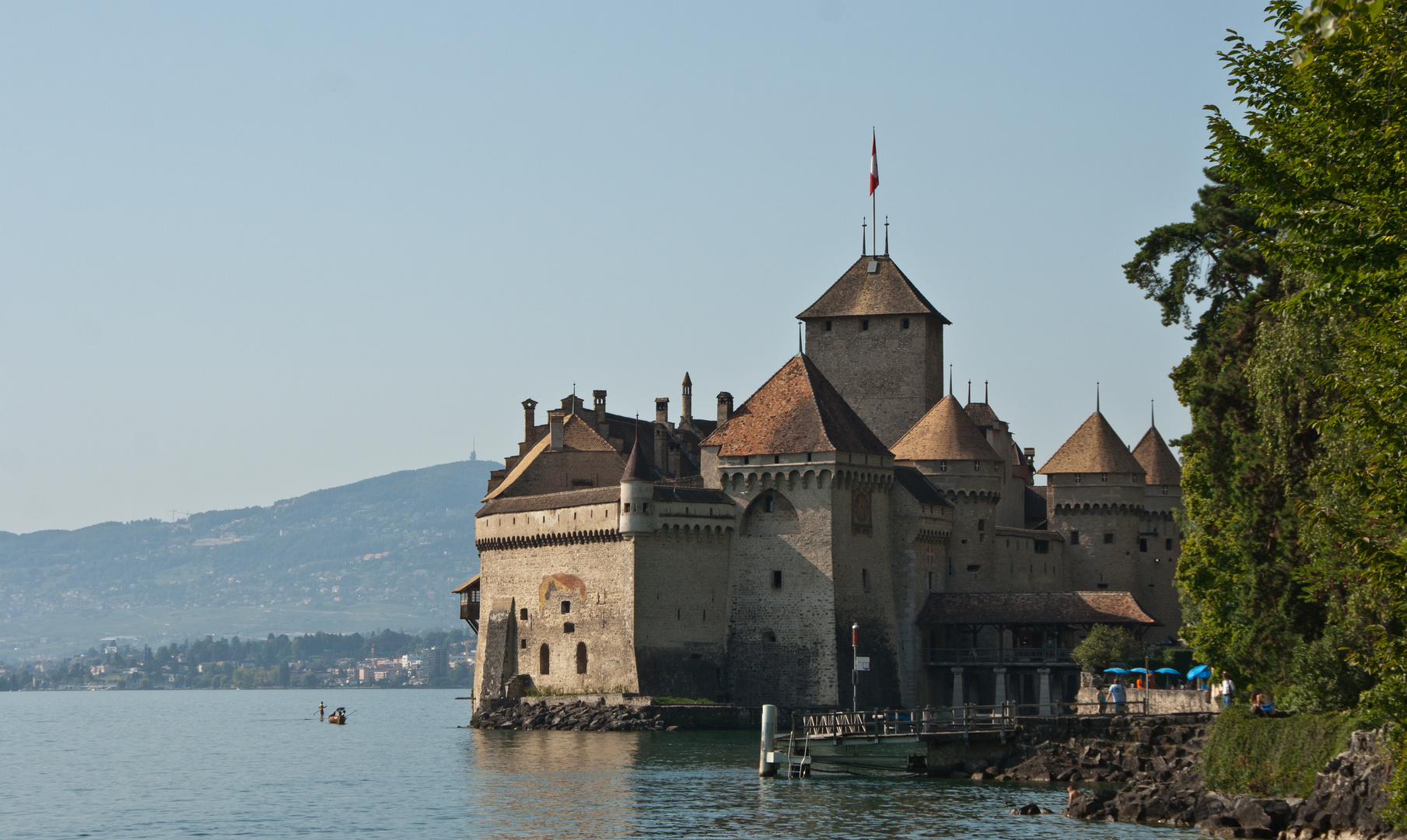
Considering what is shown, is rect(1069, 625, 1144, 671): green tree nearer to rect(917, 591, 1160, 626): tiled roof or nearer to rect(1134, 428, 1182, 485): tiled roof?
rect(917, 591, 1160, 626): tiled roof

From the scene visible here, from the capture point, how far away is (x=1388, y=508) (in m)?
20.3

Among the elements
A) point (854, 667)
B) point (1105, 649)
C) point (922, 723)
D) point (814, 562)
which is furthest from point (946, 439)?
point (922, 723)

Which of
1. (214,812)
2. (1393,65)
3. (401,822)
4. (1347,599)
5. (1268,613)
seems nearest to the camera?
(1393,65)

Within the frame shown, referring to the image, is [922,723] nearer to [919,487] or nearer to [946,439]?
[919,487]

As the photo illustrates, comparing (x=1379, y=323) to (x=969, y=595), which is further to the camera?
(x=969, y=595)

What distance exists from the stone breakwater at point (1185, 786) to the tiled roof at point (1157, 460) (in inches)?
1165

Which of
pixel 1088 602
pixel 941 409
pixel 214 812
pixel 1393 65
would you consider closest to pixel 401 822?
pixel 214 812

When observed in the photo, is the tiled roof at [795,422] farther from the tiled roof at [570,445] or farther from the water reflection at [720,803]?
the water reflection at [720,803]

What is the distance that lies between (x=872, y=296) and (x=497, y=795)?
39.6 meters

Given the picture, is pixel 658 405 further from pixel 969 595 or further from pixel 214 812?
pixel 214 812

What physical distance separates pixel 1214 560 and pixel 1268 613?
17.4 feet

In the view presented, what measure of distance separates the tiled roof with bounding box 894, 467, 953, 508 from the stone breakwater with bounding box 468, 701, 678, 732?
534 inches

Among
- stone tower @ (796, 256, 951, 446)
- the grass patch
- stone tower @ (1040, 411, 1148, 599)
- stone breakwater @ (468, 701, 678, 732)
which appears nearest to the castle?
stone tower @ (1040, 411, 1148, 599)

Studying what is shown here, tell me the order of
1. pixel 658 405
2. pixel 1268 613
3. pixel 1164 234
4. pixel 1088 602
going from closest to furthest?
pixel 1268 613 < pixel 1164 234 < pixel 1088 602 < pixel 658 405
